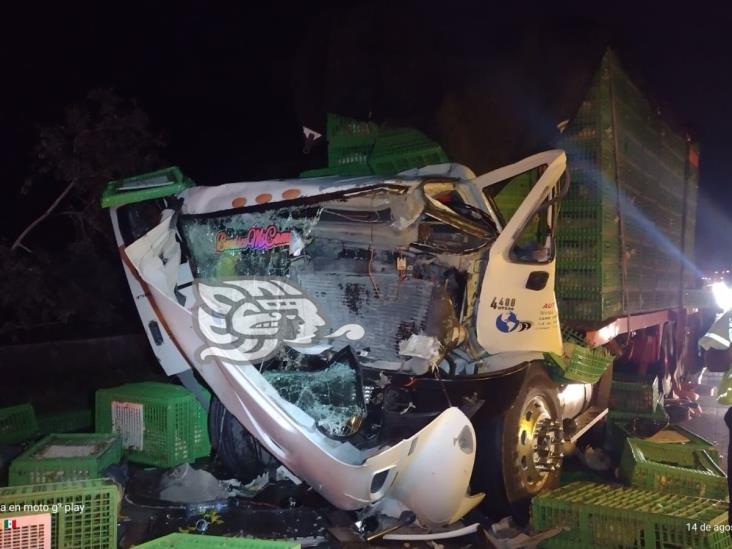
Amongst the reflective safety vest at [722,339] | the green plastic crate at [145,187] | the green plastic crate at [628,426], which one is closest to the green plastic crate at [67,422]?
the green plastic crate at [145,187]

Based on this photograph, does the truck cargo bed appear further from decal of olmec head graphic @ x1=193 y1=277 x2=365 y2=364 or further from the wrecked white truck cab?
decal of olmec head graphic @ x1=193 y1=277 x2=365 y2=364

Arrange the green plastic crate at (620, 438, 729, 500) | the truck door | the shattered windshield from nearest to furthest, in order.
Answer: the shattered windshield → the truck door → the green plastic crate at (620, 438, 729, 500)

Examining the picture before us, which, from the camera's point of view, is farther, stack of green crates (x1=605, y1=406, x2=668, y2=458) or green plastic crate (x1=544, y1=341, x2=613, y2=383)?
stack of green crates (x1=605, y1=406, x2=668, y2=458)

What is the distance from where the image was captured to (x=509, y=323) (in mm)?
4289

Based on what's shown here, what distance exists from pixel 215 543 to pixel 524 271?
2703 mm

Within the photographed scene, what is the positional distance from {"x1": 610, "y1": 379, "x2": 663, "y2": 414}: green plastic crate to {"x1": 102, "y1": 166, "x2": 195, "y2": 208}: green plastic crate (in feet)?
17.7

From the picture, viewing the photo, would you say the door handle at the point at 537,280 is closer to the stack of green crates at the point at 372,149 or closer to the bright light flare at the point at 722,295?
the stack of green crates at the point at 372,149

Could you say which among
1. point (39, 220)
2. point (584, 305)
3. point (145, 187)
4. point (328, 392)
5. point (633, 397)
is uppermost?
point (39, 220)

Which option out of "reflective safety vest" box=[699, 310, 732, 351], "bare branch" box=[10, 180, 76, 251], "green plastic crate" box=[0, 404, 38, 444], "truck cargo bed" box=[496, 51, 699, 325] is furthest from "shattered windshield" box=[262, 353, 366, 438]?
"bare branch" box=[10, 180, 76, 251]

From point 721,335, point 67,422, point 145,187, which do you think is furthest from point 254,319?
point 67,422

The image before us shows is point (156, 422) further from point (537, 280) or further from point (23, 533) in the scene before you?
point (537, 280)

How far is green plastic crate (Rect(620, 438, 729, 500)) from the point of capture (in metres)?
4.46

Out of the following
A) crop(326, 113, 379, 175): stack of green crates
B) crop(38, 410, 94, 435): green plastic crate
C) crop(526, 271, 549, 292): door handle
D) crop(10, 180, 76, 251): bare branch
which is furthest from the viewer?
crop(10, 180, 76, 251): bare branch

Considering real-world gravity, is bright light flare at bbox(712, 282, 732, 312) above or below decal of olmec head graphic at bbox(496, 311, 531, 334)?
below
